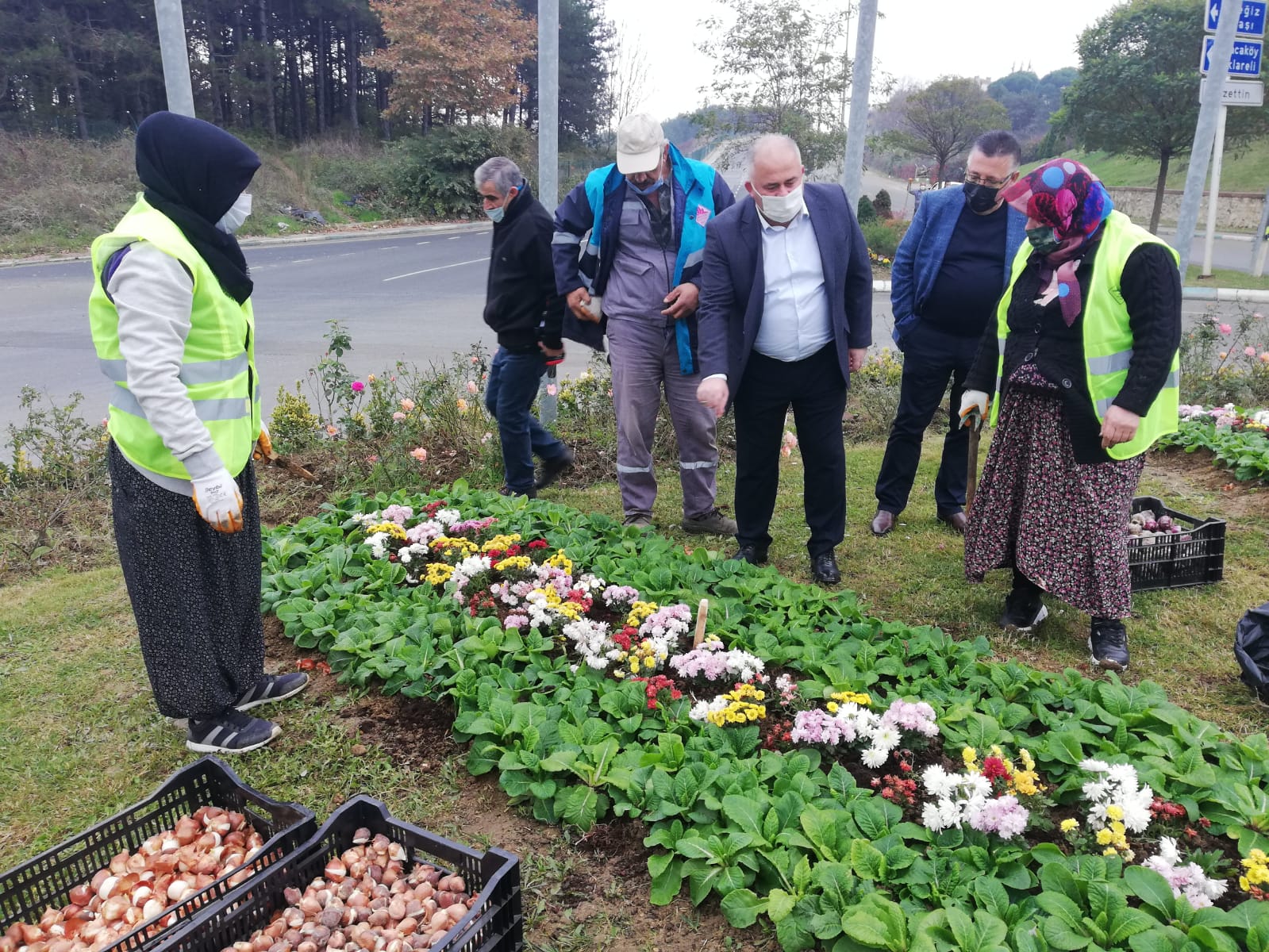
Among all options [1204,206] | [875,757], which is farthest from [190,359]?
[1204,206]

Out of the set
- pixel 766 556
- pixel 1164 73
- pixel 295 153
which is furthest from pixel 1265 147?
pixel 766 556

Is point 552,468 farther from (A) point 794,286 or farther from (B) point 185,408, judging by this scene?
(B) point 185,408

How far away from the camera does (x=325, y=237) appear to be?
930 inches

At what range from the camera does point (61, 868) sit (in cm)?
220

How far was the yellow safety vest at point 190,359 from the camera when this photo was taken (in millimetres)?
2516

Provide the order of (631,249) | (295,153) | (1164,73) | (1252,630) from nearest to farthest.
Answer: (1252,630) → (631,249) → (1164,73) → (295,153)

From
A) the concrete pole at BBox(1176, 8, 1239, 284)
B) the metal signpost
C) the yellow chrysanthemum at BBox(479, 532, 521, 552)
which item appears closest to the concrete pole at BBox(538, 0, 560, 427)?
the yellow chrysanthemum at BBox(479, 532, 521, 552)

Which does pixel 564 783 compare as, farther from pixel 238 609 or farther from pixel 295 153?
pixel 295 153

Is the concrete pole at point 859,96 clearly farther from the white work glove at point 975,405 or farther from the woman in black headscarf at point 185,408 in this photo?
the woman in black headscarf at point 185,408

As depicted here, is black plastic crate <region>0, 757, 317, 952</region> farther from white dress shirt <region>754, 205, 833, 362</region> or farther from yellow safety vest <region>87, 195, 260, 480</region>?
white dress shirt <region>754, 205, 833, 362</region>

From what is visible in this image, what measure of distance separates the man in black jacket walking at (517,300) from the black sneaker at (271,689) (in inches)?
86.7

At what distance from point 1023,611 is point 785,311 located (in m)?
1.66

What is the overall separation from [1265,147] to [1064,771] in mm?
47038

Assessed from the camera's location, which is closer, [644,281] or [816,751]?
[816,751]
